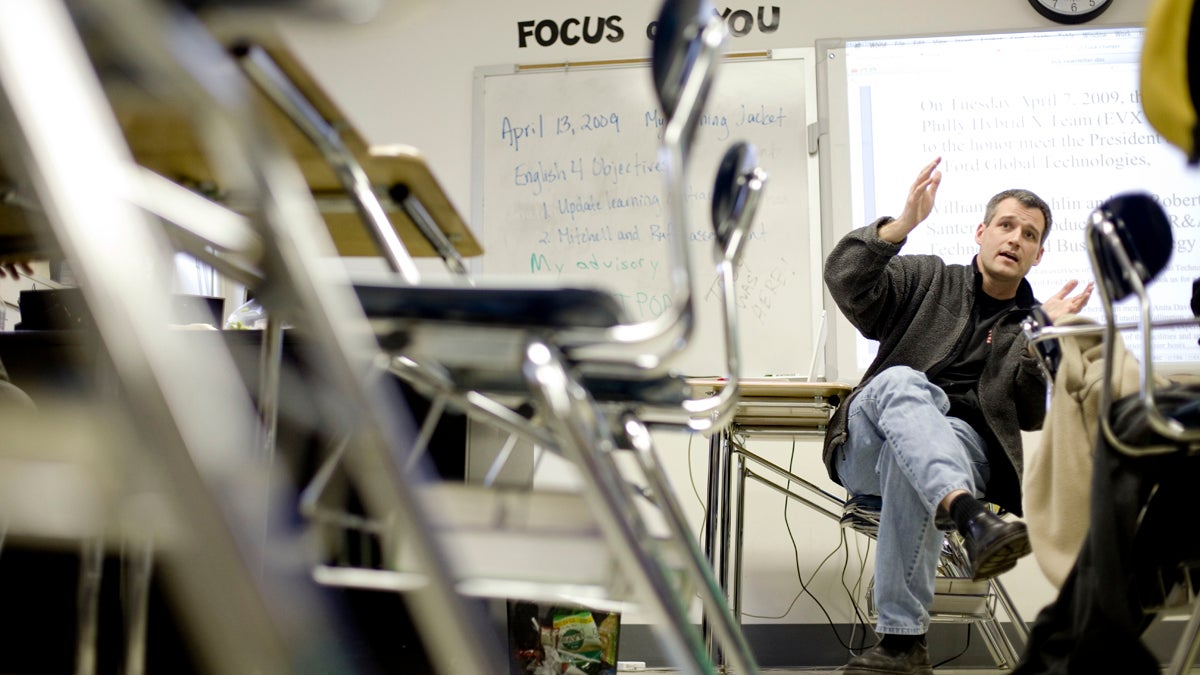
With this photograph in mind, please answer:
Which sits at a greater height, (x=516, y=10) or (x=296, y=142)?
(x=516, y=10)

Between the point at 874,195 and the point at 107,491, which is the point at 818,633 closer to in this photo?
the point at 874,195

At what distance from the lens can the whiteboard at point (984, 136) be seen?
3.13 meters

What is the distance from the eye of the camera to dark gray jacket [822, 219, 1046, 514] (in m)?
2.18

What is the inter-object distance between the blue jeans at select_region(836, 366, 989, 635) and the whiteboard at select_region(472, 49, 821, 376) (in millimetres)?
1051

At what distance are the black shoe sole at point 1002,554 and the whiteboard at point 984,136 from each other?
5.07 feet

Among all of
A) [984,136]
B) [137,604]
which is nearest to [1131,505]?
[137,604]

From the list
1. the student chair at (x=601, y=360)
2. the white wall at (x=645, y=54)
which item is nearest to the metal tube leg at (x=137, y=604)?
the student chair at (x=601, y=360)

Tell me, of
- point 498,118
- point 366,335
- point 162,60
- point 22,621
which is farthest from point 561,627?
point 498,118

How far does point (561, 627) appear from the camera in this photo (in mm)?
2041

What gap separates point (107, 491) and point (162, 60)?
25.2 inches

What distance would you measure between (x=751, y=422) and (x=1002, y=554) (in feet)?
3.18

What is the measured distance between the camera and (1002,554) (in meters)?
1.55

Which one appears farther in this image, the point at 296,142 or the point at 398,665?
the point at 398,665

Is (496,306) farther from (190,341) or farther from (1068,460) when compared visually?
(1068,460)
